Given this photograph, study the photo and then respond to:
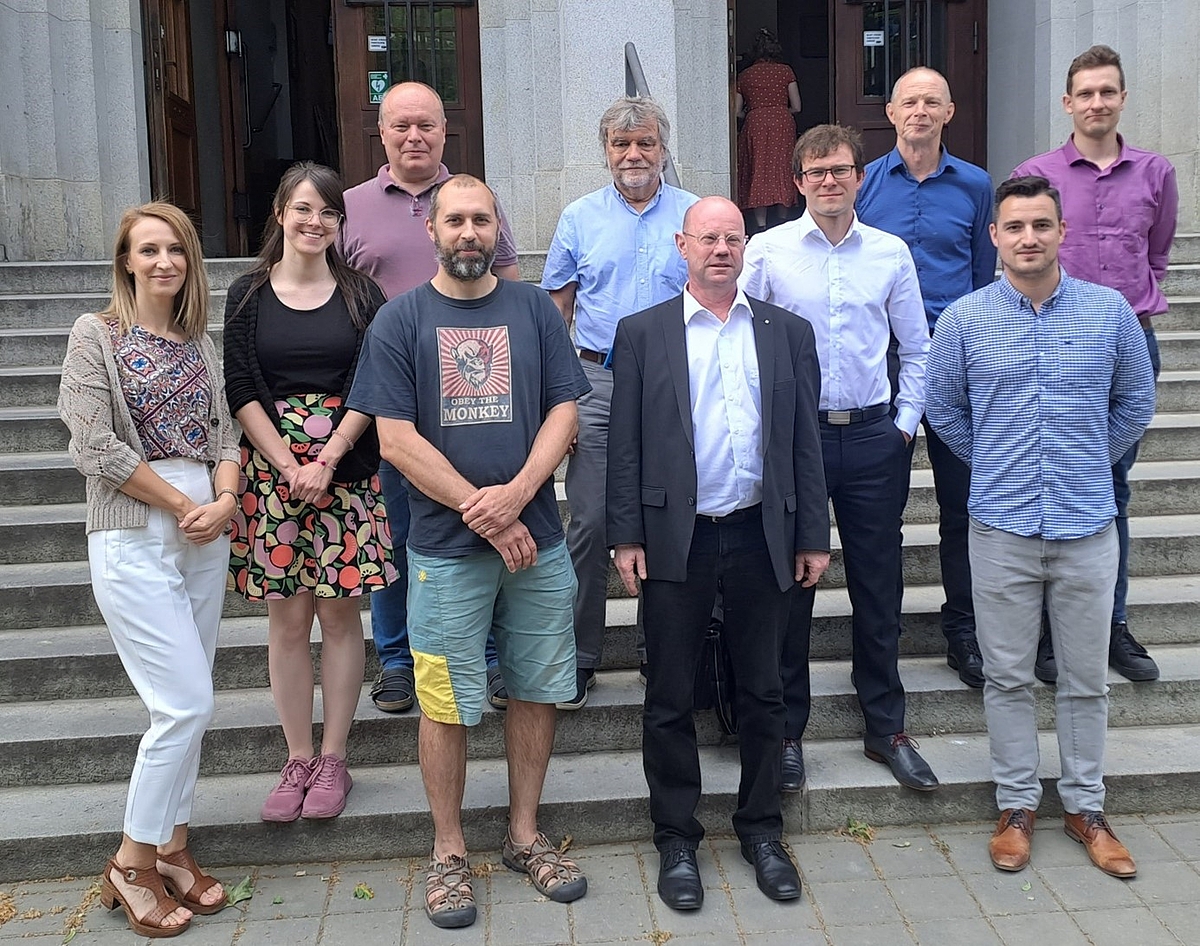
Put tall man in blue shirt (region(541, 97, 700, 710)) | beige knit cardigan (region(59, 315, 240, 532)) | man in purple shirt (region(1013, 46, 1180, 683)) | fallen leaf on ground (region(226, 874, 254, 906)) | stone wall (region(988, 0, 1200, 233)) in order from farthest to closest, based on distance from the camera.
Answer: stone wall (region(988, 0, 1200, 233)), man in purple shirt (region(1013, 46, 1180, 683)), tall man in blue shirt (region(541, 97, 700, 710)), fallen leaf on ground (region(226, 874, 254, 906)), beige knit cardigan (region(59, 315, 240, 532))

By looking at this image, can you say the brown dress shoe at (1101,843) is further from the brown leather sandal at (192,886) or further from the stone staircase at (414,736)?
the brown leather sandal at (192,886)

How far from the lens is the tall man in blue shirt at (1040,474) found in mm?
3463

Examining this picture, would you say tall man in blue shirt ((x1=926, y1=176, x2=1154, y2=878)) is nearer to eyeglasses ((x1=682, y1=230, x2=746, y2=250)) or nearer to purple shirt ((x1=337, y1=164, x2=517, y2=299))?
eyeglasses ((x1=682, y1=230, x2=746, y2=250))

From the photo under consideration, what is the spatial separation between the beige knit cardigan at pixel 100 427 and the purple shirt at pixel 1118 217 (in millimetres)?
3146

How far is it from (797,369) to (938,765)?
1537 mm

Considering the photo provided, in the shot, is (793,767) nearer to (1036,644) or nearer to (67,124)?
(1036,644)

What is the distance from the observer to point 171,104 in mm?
8750

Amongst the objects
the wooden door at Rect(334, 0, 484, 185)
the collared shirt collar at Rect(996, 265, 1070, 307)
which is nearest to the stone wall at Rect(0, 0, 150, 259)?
the wooden door at Rect(334, 0, 484, 185)

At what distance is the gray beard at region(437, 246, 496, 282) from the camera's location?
3240 millimetres

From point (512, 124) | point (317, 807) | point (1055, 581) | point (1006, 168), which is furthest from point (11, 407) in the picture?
point (1006, 168)

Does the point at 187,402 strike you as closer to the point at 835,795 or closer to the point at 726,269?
the point at 726,269

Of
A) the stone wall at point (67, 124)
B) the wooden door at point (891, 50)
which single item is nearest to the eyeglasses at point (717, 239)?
the stone wall at point (67, 124)

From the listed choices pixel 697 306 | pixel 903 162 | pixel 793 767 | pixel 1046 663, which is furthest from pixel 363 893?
pixel 903 162

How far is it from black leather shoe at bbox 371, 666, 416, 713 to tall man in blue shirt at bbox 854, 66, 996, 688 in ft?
6.70
